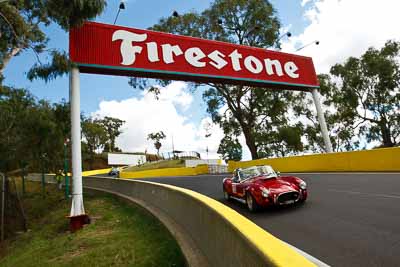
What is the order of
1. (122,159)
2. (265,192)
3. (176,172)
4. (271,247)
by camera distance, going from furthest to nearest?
(122,159)
(176,172)
(265,192)
(271,247)

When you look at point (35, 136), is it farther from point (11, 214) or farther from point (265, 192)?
point (265, 192)

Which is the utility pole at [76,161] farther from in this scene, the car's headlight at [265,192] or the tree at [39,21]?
the car's headlight at [265,192]

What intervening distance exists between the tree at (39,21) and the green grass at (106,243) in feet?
23.1

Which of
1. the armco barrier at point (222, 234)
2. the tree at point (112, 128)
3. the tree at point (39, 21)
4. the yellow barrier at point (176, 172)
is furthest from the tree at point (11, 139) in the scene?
the tree at point (112, 128)

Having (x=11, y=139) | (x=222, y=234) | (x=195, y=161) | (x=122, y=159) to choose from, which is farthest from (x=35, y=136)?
(x=122, y=159)

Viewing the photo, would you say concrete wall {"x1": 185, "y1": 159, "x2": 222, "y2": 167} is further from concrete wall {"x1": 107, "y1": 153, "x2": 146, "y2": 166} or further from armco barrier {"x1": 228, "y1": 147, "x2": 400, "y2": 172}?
armco barrier {"x1": 228, "y1": 147, "x2": 400, "y2": 172}

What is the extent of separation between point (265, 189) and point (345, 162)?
36.3ft

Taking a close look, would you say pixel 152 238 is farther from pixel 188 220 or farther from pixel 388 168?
pixel 388 168

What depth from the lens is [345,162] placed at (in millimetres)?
16344

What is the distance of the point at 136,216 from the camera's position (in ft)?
31.8

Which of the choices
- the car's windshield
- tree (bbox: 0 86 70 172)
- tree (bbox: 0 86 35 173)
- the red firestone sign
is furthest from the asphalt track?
tree (bbox: 0 86 35 173)

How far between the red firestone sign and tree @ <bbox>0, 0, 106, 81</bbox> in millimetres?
734

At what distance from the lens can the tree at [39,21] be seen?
1199cm

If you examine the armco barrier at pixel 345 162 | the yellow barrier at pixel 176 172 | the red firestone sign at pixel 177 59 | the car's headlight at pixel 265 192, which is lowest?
the car's headlight at pixel 265 192
